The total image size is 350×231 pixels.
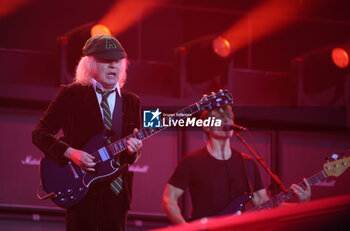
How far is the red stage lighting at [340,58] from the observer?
5.75m

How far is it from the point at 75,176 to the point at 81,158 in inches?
5.1

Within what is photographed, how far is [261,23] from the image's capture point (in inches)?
274

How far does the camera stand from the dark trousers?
293 centimetres

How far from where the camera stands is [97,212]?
2938 mm

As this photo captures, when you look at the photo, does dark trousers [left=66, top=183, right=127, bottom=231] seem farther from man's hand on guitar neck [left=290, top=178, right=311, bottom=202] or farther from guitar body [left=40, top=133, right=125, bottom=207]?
man's hand on guitar neck [left=290, top=178, right=311, bottom=202]

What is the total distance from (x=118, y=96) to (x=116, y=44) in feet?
1.03

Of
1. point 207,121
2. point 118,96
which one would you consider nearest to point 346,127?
point 207,121

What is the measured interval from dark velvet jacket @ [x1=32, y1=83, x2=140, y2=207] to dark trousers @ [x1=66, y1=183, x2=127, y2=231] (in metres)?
0.11

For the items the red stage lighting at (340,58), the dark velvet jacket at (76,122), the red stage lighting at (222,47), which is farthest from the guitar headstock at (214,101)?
the red stage lighting at (340,58)

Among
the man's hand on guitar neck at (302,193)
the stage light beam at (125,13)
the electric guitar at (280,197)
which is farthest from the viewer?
the stage light beam at (125,13)

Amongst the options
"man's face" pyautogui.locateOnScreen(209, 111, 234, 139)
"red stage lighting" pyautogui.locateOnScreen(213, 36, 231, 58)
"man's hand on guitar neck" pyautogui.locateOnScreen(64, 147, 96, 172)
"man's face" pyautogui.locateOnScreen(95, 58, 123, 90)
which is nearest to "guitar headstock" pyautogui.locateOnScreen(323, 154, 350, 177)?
"man's face" pyautogui.locateOnScreen(209, 111, 234, 139)

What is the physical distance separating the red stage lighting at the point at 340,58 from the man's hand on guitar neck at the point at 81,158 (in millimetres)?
3683

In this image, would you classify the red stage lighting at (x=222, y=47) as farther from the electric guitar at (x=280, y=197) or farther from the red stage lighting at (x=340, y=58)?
the electric guitar at (x=280, y=197)

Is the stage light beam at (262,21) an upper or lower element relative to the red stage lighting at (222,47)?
upper
